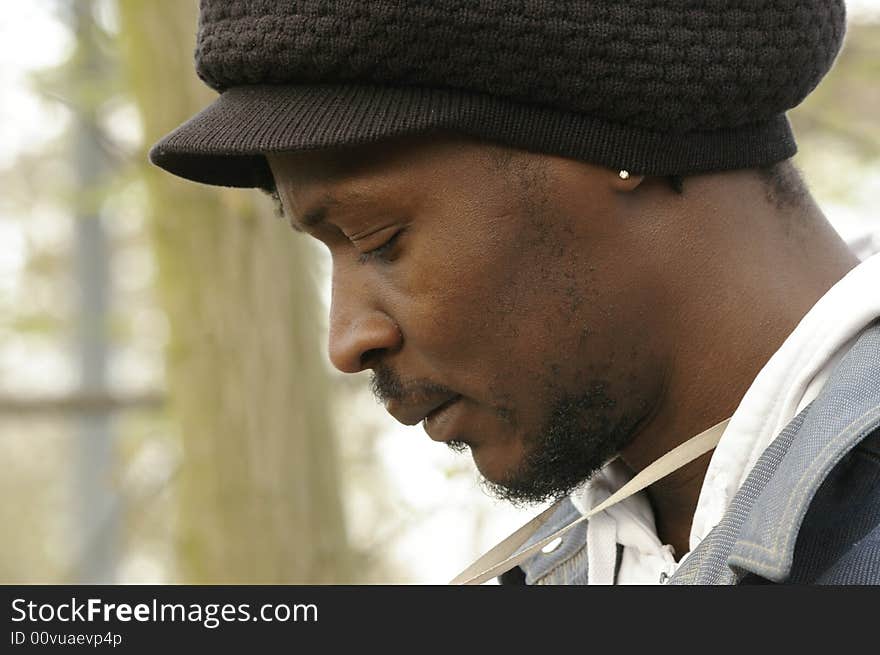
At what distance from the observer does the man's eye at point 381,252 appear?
209 centimetres

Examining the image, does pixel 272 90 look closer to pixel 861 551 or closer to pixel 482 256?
pixel 482 256

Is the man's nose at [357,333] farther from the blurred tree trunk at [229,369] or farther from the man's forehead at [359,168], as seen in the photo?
the blurred tree trunk at [229,369]

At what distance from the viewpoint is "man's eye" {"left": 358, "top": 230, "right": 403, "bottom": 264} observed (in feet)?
6.87

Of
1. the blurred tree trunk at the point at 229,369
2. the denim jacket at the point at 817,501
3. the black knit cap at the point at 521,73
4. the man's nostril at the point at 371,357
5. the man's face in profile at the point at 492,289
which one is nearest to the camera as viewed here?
the denim jacket at the point at 817,501

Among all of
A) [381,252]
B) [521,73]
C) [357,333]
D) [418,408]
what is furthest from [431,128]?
[418,408]

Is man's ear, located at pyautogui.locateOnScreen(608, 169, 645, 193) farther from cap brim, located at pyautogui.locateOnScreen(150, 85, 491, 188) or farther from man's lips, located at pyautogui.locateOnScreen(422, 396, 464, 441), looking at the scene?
man's lips, located at pyautogui.locateOnScreen(422, 396, 464, 441)

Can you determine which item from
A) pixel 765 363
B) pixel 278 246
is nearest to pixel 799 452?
pixel 765 363

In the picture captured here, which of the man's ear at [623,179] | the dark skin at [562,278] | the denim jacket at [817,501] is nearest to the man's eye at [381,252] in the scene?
the dark skin at [562,278]

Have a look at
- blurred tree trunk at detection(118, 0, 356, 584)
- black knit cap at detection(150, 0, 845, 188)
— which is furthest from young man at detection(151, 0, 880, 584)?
blurred tree trunk at detection(118, 0, 356, 584)

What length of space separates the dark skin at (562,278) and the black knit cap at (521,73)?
0.06 meters

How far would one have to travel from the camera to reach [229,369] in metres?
4.54

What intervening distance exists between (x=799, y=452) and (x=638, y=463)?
595mm

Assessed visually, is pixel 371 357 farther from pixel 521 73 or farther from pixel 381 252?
pixel 521 73

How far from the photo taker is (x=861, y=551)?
162cm
